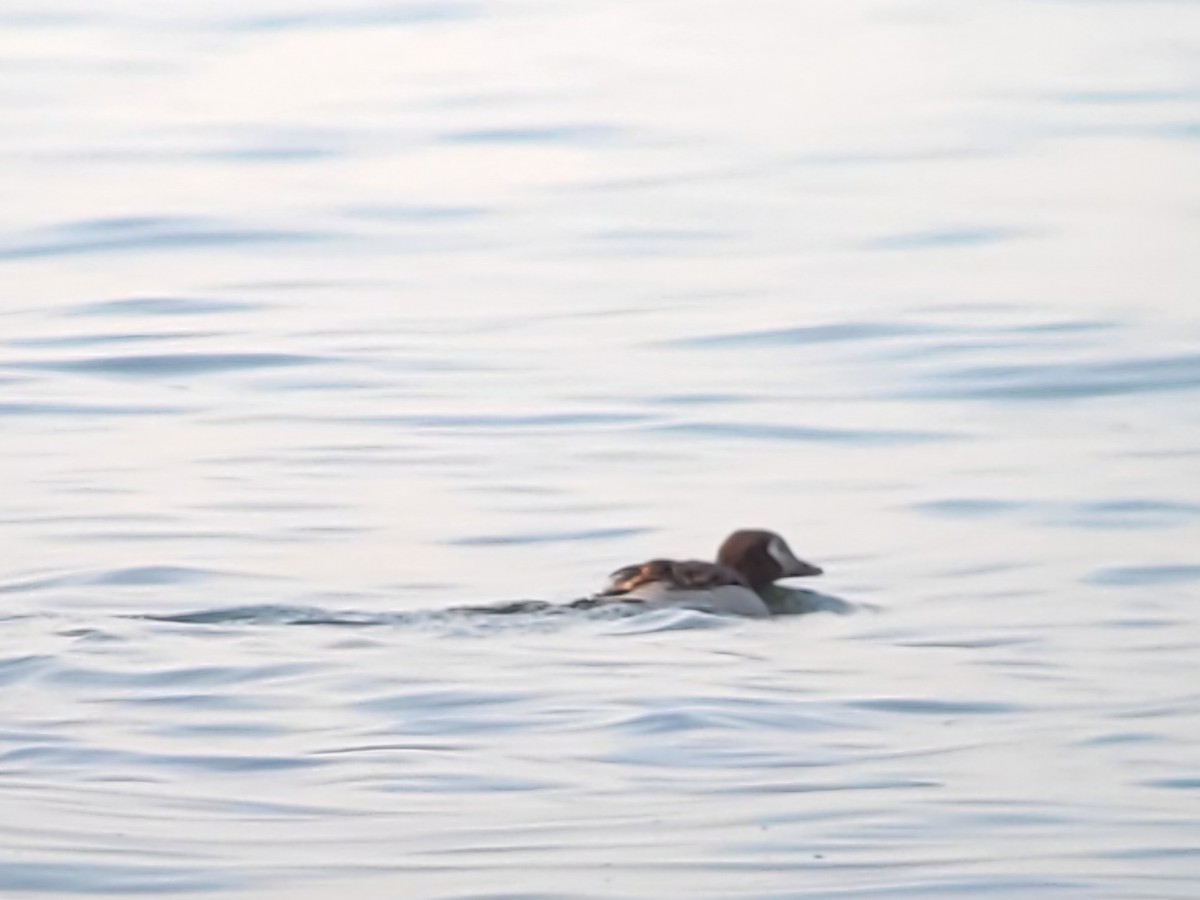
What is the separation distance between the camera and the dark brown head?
1459 cm

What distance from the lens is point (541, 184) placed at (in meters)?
27.9

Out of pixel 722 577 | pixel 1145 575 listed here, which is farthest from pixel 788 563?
pixel 1145 575

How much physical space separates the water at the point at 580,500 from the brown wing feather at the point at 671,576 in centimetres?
17

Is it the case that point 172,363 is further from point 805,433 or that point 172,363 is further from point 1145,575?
point 1145,575

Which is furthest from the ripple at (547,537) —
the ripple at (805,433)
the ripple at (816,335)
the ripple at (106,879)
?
the ripple at (106,879)

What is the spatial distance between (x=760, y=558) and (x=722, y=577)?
1.84 ft

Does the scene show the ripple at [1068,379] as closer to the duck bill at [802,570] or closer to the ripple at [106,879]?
the duck bill at [802,570]

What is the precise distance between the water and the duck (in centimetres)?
13

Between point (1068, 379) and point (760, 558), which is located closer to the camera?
point (760, 558)

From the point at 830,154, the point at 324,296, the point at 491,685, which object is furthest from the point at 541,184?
the point at 491,685

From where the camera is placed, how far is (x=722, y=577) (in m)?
14.2

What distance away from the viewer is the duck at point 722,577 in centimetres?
1384

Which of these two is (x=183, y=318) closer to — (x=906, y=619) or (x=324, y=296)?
(x=324, y=296)

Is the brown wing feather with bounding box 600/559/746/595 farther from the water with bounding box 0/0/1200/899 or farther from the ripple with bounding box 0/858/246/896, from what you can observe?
the ripple with bounding box 0/858/246/896
